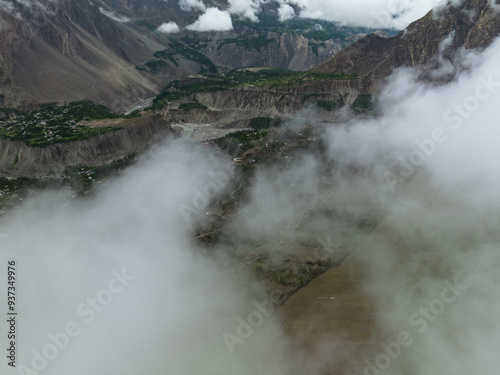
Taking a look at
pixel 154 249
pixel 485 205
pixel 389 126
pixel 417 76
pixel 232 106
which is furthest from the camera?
pixel 232 106

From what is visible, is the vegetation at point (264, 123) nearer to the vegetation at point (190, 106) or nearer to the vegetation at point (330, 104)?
the vegetation at point (330, 104)

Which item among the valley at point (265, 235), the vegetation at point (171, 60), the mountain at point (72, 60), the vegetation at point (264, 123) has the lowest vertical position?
the vegetation at point (171, 60)

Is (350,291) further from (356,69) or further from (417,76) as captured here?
(356,69)

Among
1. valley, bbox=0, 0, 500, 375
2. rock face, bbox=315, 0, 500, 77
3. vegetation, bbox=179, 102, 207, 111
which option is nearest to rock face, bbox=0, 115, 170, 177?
valley, bbox=0, 0, 500, 375

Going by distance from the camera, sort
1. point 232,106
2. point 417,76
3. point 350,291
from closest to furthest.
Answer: point 350,291, point 417,76, point 232,106

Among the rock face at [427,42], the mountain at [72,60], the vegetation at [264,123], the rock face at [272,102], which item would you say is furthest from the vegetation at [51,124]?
the rock face at [427,42]

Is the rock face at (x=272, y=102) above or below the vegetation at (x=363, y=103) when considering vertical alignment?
below

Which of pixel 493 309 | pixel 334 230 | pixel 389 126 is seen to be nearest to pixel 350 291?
pixel 334 230
